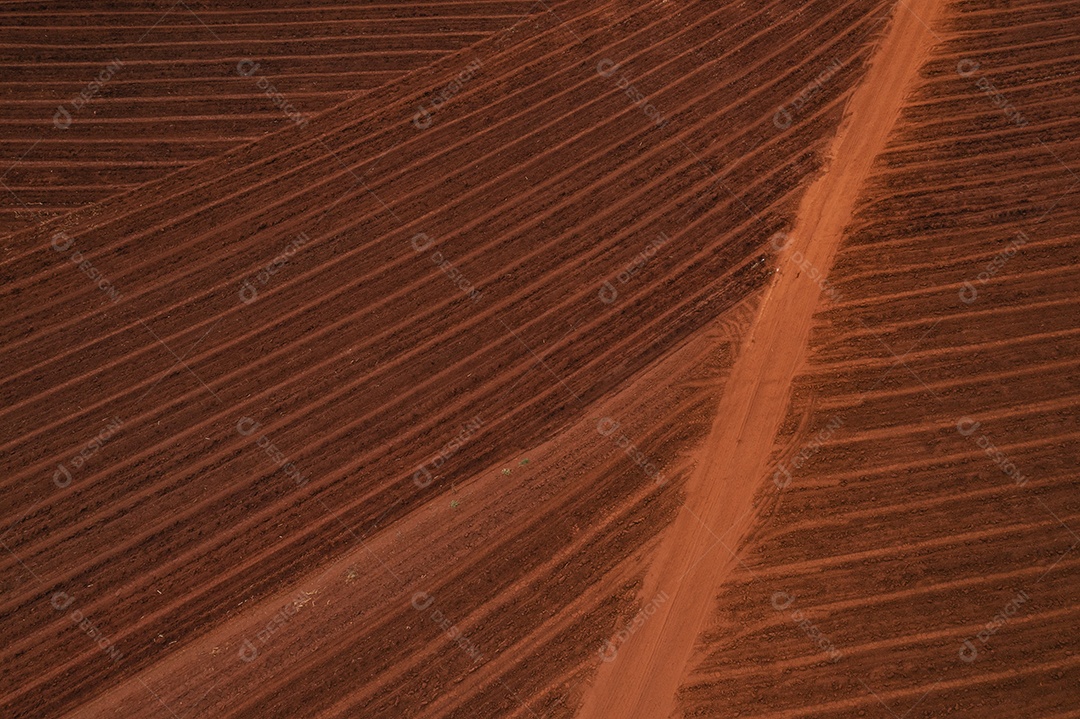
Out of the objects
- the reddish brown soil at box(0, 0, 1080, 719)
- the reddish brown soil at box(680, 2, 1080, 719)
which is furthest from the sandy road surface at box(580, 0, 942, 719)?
the reddish brown soil at box(680, 2, 1080, 719)

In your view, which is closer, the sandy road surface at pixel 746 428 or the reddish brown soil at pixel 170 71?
the sandy road surface at pixel 746 428

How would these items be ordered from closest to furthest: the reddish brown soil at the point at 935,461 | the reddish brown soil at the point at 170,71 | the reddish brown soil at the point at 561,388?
the reddish brown soil at the point at 935,461
the reddish brown soil at the point at 561,388
the reddish brown soil at the point at 170,71

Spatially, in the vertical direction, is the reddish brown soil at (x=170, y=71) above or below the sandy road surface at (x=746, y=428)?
above

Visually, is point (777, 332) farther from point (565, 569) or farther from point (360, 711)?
point (360, 711)

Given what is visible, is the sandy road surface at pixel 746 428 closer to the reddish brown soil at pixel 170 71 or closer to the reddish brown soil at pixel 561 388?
the reddish brown soil at pixel 561 388

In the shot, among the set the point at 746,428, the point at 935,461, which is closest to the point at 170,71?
the point at 746,428

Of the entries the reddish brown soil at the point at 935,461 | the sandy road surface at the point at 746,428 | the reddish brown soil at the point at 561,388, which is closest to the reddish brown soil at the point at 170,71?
the reddish brown soil at the point at 561,388

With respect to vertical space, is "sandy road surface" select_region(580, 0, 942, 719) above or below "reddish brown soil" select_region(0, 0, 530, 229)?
below

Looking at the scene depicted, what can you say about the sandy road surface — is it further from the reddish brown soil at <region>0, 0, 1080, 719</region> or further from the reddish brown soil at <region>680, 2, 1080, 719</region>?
the reddish brown soil at <region>680, 2, 1080, 719</region>

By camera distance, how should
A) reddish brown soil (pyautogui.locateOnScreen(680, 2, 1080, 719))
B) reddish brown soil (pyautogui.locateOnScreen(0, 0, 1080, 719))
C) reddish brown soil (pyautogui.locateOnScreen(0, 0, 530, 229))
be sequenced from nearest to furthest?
reddish brown soil (pyautogui.locateOnScreen(680, 2, 1080, 719)), reddish brown soil (pyautogui.locateOnScreen(0, 0, 1080, 719)), reddish brown soil (pyautogui.locateOnScreen(0, 0, 530, 229))
